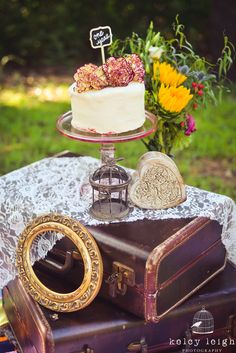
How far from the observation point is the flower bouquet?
264 centimetres

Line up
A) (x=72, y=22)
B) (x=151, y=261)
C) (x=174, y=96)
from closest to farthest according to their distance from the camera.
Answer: (x=151, y=261), (x=174, y=96), (x=72, y=22)

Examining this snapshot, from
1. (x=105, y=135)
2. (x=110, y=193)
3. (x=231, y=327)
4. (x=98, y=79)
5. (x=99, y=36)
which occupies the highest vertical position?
(x=99, y=36)

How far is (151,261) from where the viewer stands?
2.29m

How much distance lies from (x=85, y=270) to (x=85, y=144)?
279 centimetres

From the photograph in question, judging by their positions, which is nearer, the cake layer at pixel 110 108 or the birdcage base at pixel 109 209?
the cake layer at pixel 110 108

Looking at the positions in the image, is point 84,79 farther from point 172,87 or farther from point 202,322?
point 202,322

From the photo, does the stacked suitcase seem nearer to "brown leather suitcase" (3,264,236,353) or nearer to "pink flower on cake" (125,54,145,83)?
"brown leather suitcase" (3,264,236,353)

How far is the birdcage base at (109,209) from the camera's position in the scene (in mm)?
2529

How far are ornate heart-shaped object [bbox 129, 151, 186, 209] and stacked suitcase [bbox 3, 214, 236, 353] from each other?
113 millimetres

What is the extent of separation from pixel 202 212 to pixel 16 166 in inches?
95.1

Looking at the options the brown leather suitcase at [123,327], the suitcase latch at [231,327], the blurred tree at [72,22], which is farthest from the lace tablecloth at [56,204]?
the blurred tree at [72,22]

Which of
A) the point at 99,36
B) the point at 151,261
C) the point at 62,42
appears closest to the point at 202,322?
the point at 151,261

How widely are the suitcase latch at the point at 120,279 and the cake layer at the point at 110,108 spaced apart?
0.56 meters

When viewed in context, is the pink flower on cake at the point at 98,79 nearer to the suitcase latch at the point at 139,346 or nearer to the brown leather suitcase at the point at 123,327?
the brown leather suitcase at the point at 123,327
